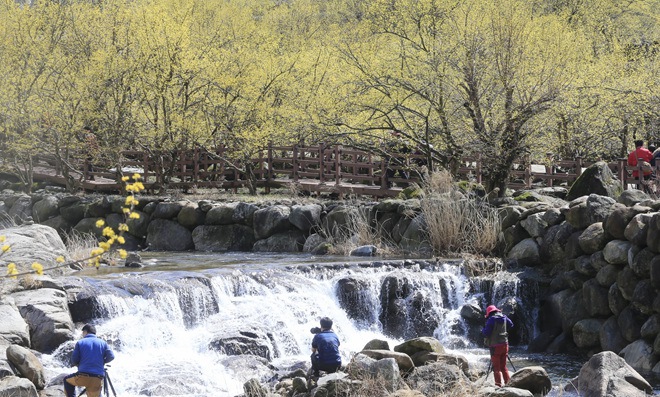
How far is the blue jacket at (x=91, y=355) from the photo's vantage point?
1127 cm

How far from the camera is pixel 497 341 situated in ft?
41.9

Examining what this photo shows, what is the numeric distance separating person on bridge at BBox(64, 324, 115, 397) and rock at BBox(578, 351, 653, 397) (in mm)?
5660

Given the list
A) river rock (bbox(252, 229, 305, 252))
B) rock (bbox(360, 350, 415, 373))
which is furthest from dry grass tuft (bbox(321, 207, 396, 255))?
rock (bbox(360, 350, 415, 373))

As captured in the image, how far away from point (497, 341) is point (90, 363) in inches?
200

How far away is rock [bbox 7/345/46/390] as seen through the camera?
1216cm

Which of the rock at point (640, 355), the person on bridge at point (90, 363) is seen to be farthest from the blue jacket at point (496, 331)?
the person on bridge at point (90, 363)

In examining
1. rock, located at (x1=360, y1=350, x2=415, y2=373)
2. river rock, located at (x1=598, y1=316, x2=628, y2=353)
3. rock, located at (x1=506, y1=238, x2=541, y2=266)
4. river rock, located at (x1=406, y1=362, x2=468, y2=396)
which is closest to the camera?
river rock, located at (x1=406, y1=362, x2=468, y2=396)

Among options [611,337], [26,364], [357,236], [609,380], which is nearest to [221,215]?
[357,236]

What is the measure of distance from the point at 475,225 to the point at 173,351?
7002 millimetres

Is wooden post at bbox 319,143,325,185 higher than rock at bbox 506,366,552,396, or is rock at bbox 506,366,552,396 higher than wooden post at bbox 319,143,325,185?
wooden post at bbox 319,143,325,185

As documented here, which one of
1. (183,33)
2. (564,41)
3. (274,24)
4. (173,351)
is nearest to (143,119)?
(183,33)

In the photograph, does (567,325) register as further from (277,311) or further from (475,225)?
(277,311)

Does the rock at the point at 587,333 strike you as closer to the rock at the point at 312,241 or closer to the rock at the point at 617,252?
the rock at the point at 617,252

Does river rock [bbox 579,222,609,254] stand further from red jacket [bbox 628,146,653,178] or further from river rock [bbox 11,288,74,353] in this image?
river rock [bbox 11,288,74,353]
